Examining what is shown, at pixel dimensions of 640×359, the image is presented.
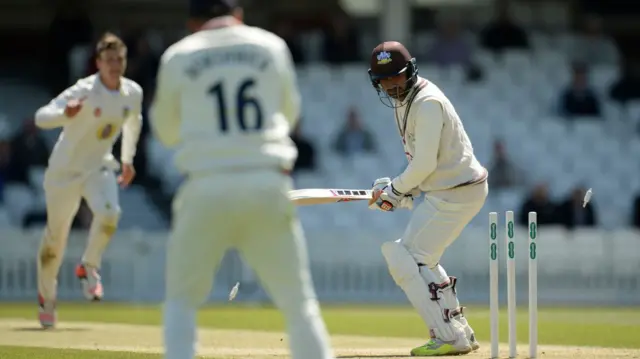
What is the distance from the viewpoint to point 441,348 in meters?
8.96

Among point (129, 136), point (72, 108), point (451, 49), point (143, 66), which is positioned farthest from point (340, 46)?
point (72, 108)

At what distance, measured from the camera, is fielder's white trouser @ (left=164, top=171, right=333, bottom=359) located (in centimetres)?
629

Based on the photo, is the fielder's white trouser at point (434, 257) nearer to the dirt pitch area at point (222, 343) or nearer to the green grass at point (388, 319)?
the dirt pitch area at point (222, 343)

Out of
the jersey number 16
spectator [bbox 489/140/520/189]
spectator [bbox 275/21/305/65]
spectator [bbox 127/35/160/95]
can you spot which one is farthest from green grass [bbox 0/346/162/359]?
spectator [bbox 275/21/305/65]

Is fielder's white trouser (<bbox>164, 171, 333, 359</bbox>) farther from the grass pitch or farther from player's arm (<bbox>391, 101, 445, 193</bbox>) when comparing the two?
the grass pitch

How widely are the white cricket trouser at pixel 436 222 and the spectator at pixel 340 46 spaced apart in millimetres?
13443

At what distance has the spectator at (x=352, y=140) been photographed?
20625mm

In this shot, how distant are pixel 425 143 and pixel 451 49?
14.0 meters

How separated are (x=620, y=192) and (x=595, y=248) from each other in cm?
258

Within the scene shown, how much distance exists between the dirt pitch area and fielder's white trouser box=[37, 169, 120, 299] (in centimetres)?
55

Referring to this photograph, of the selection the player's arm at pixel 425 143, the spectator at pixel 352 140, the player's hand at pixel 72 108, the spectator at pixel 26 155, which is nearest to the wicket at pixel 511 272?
the player's arm at pixel 425 143

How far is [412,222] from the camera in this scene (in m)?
9.16

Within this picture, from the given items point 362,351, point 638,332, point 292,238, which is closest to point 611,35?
point 638,332

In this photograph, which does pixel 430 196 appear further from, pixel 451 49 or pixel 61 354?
pixel 451 49
